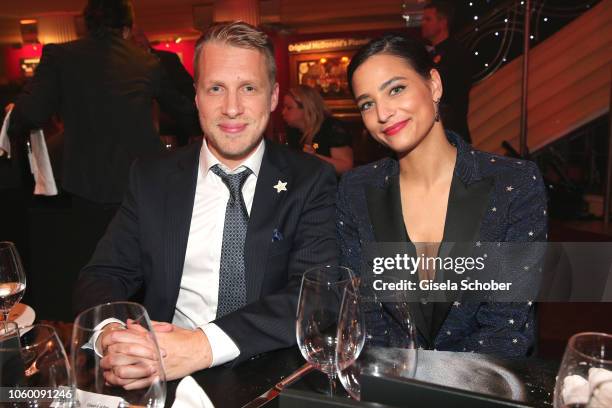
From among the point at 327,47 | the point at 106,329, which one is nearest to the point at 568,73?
the point at 327,47

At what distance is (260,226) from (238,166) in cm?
23

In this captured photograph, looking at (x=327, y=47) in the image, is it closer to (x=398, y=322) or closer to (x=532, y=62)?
(x=532, y=62)

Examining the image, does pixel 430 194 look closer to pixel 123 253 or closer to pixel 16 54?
pixel 123 253

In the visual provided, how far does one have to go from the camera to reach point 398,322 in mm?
908

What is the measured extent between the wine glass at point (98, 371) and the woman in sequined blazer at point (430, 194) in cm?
95

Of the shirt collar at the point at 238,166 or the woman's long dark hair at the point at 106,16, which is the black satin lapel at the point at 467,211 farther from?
the woman's long dark hair at the point at 106,16

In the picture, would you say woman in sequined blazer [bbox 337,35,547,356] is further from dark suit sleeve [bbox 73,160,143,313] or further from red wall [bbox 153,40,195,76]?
red wall [bbox 153,40,195,76]

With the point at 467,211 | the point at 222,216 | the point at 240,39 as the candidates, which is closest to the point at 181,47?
the point at 240,39

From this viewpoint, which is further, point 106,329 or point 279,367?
point 279,367

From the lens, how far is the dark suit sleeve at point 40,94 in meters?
3.09

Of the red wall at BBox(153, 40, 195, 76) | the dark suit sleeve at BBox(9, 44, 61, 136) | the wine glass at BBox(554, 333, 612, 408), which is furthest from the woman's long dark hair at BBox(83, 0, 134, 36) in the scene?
the red wall at BBox(153, 40, 195, 76)

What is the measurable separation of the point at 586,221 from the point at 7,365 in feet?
19.3

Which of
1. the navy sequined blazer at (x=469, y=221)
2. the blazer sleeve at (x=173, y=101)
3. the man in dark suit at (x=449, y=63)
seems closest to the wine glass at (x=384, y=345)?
the navy sequined blazer at (x=469, y=221)

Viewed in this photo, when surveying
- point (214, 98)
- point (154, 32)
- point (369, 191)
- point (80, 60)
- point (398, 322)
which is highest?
point (154, 32)
